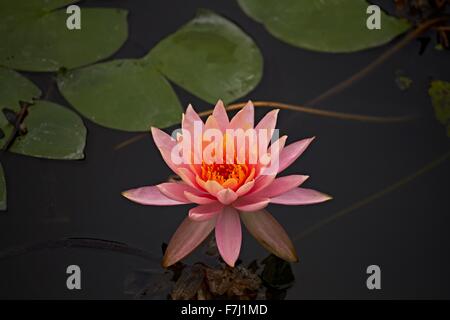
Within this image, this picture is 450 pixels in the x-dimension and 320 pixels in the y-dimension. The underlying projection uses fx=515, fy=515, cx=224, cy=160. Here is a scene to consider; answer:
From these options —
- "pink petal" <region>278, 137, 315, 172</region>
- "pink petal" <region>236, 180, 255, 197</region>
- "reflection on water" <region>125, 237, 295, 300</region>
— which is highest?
"pink petal" <region>278, 137, 315, 172</region>

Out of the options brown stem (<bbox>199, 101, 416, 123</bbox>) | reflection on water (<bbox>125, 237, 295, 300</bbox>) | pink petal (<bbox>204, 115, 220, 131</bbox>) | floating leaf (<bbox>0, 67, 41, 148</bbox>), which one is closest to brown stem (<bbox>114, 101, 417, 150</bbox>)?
brown stem (<bbox>199, 101, 416, 123</bbox>)

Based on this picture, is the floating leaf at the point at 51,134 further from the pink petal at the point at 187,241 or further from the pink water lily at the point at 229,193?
the pink petal at the point at 187,241

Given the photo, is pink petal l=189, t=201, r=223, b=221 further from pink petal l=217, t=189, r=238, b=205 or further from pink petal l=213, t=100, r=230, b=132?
pink petal l=213, t=100, r=230, b=132

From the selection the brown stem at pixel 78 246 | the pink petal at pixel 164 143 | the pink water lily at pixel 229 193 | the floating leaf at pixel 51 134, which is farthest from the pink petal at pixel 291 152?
the floating leaf at pixel 51 134

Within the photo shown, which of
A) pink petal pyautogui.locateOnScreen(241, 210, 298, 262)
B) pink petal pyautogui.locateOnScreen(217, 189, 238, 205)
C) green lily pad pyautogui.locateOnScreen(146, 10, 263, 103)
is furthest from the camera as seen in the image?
green lily pad pyautogui.locateOnScreen(146, 10, 263, 103)

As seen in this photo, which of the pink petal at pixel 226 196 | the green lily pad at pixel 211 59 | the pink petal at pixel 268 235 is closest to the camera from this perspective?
the pink petal at pixel 226 196
